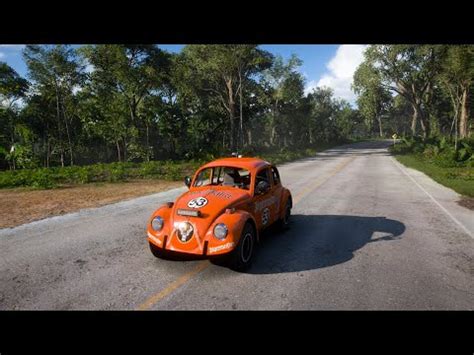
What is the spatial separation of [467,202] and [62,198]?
596 inches

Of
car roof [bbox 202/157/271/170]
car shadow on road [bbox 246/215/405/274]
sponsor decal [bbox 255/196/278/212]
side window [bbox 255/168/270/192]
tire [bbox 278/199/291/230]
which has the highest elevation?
car roof [bbox 202/157/271/170]

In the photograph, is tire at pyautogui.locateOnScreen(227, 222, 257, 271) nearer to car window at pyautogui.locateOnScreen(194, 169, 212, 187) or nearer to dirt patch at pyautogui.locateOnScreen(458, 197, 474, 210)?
car window at pyautogui.locateOnScreen(194, 169, 212, 187)

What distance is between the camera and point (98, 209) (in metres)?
11.4

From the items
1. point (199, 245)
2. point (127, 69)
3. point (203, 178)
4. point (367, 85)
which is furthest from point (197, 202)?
point (367, 85)

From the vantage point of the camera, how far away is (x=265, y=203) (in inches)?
297

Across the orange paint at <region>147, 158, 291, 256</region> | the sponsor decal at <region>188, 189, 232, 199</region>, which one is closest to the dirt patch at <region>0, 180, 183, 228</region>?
the orange paint at <region>147, 158, 291, 256</region>

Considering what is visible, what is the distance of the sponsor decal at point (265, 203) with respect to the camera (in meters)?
7.18

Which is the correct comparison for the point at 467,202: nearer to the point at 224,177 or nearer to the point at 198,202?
the point at 224,177

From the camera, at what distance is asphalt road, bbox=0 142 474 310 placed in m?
5.05

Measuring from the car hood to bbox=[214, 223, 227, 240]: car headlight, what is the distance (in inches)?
8.0

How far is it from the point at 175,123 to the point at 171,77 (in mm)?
6561

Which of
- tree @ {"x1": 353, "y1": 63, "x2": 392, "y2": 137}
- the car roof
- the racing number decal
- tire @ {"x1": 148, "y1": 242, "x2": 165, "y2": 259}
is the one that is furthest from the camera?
tree @ {"x1": 353, "y1": 63, "x2": 392, "y2": 137}
